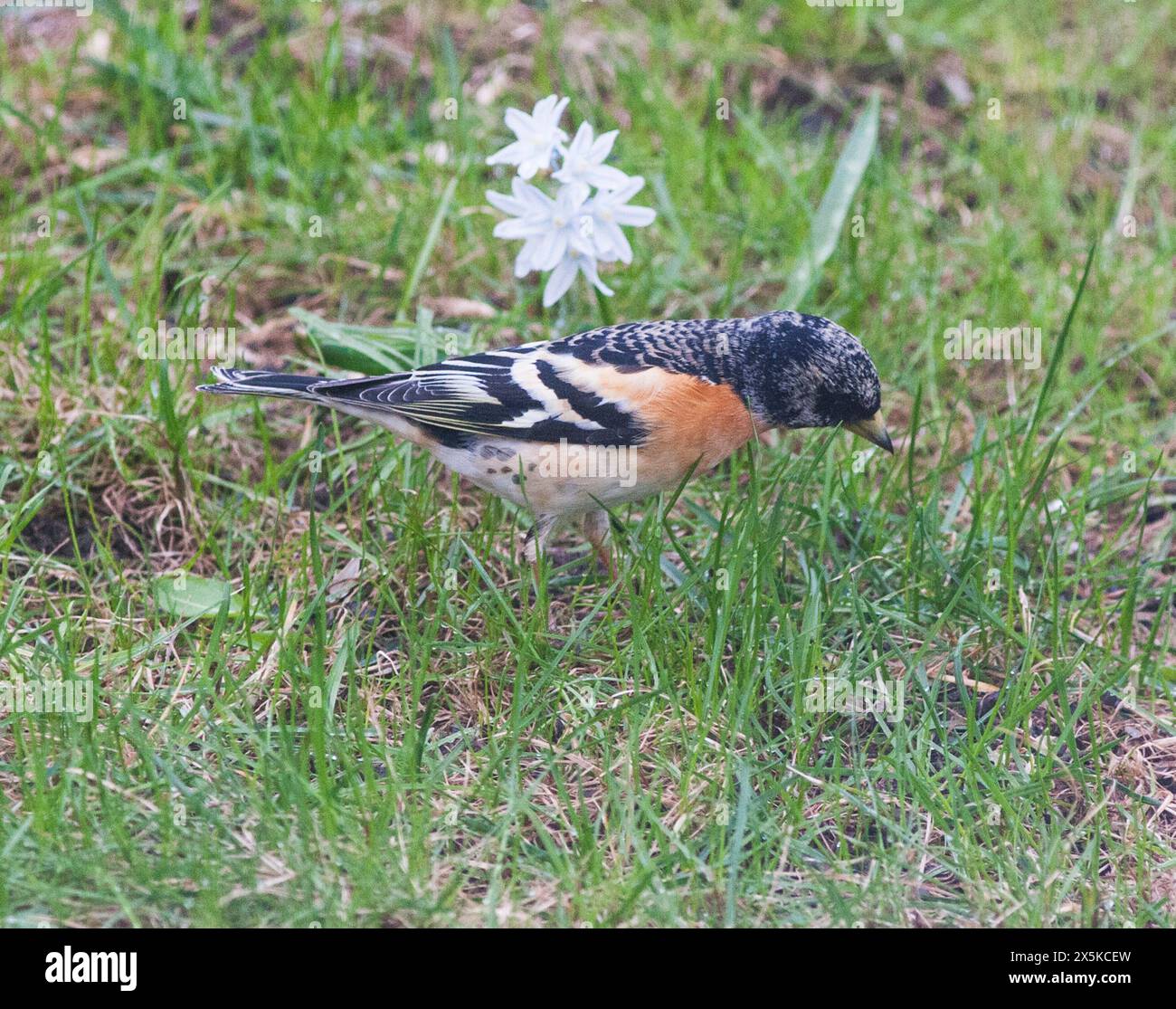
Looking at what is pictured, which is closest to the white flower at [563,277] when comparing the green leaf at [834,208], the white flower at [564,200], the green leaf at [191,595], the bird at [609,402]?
the white flower at [564,200]

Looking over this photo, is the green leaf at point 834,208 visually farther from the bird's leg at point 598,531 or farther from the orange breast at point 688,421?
the bird's leg at point 598,531

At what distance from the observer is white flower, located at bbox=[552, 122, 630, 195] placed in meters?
4.55

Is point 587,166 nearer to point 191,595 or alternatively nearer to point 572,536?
point 572,536

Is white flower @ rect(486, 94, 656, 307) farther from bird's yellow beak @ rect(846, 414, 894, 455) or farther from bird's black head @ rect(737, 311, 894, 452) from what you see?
bird's yellow beak @ rect(846, 414, 894, 455)

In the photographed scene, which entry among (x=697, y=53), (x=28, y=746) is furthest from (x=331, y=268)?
(x=28, y=746)

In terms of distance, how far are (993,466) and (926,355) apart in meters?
0.83

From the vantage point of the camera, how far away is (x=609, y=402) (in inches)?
172

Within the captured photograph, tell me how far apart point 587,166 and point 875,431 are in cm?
126

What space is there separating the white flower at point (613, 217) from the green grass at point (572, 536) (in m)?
0.78

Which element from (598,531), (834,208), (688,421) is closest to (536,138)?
(688,421)

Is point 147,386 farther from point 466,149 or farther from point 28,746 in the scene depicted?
point 466,149

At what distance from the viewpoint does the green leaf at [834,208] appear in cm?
568

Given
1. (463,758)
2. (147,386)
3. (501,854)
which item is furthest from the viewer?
(147,386)

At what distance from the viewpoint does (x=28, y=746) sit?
12.2 ft
